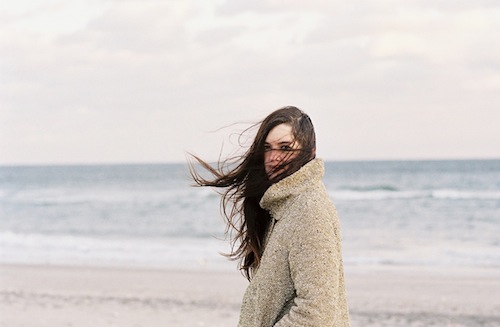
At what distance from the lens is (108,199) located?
33.8 metres

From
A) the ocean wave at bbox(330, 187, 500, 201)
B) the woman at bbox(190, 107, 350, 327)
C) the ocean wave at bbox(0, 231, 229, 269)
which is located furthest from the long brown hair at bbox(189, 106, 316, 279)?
the ocean wave at bbox(330, 187, 500, 201)

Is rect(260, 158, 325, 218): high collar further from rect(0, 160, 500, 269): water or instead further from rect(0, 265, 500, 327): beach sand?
rect(0, 265, 500, 327): beach sand

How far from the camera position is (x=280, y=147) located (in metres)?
2.15

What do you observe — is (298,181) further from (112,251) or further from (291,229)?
(112,251)

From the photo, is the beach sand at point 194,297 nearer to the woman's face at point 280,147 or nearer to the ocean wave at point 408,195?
the woman's face at point 280,147

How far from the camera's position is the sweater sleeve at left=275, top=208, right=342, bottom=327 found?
1.99 meters

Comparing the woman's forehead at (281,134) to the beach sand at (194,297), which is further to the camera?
the beach sand at (194,297)

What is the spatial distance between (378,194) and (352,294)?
75.7ft

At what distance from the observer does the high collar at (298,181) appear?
7.00 ft

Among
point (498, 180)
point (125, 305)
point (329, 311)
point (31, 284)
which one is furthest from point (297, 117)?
point (498, 180)

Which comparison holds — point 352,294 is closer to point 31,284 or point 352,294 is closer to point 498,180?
point 31,284

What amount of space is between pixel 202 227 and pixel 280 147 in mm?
18659

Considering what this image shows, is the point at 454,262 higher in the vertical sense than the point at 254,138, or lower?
lower

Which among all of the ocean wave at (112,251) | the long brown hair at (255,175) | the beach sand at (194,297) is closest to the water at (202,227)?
the ocean wave at (112,251)
